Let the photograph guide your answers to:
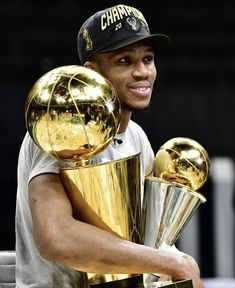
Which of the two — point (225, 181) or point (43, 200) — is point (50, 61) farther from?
point (43, 200)

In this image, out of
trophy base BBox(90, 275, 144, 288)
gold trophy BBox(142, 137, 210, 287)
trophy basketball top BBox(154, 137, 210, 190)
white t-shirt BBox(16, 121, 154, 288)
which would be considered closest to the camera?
trophy base BBox(90, 275, 144, 288)

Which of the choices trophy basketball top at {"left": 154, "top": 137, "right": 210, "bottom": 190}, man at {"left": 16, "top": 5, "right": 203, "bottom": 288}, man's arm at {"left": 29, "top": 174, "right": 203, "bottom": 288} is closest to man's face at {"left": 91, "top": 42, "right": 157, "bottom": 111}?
man at {"left": 16, "top": 5, "right": 203, "bottom": 288}

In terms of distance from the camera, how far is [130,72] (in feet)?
8.64

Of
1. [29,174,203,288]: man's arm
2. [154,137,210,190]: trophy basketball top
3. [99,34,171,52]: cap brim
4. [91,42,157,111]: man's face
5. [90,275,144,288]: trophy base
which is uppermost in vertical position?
[99,34,171,52]: cap brim

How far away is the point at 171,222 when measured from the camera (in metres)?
2.69

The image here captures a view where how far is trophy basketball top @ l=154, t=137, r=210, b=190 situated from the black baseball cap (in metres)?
0.38

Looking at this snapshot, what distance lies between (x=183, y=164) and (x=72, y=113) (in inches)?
27.1

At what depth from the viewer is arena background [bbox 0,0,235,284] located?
5180 mm

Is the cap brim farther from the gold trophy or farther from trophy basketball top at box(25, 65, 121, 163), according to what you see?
the gold trophy

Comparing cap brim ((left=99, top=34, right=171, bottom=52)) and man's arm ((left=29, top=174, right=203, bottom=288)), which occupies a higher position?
cap brim ((left=99, top=34, right=171, bottom=52))

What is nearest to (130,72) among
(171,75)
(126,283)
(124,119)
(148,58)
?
(148,58)

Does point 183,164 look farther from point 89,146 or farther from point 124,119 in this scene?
point 89,146

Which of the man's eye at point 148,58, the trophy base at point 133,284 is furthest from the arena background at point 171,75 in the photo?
A: the trophy base at point 133,284

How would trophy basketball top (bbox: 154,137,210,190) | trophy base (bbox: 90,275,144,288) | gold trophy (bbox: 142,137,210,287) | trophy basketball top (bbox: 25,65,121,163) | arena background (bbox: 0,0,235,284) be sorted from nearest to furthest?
trophy basketball top (bbox: 25,65,121,163)
trophy base (bbox: 90,275,144,288)
gold trophy (bbox: 142,137,210,287)
trophy basketball top (bbox: 154,137,210,190)
arena background (bbox: 0,0,235,284)
